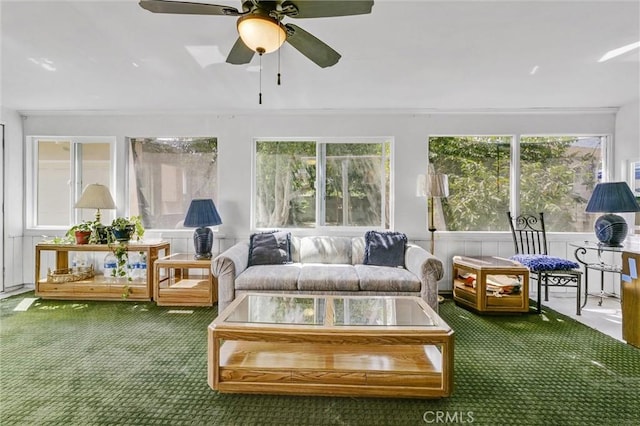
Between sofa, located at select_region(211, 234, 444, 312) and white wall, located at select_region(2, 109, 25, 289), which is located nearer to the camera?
sofa, located at select_region(211, 234, 444, 312)

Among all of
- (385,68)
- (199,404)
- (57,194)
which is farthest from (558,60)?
(57,194)

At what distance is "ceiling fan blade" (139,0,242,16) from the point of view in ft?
4.96

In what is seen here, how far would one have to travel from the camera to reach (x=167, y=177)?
4.28 metres

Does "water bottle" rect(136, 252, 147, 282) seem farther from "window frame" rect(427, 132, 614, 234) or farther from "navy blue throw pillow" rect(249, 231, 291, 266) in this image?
"window frame" rect(427, 132, 614, 234)

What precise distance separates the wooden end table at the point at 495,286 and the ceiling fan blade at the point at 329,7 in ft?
9.03

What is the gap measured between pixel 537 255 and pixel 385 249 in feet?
5.73

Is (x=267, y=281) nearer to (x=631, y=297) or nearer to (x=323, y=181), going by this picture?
(x=323, y=181)

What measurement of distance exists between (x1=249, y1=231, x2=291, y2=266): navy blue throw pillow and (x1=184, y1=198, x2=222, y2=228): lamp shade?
52 cm

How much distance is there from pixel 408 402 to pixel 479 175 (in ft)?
10.5

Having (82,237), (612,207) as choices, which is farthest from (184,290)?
(612,207)

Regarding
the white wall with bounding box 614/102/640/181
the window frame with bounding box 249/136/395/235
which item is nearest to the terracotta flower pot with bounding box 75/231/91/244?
the window frame with bounding box 249/136/395/235

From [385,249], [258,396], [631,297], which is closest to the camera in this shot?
[258,396]

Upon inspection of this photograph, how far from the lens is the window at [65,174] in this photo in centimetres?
426

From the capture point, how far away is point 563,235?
13.0 feet
